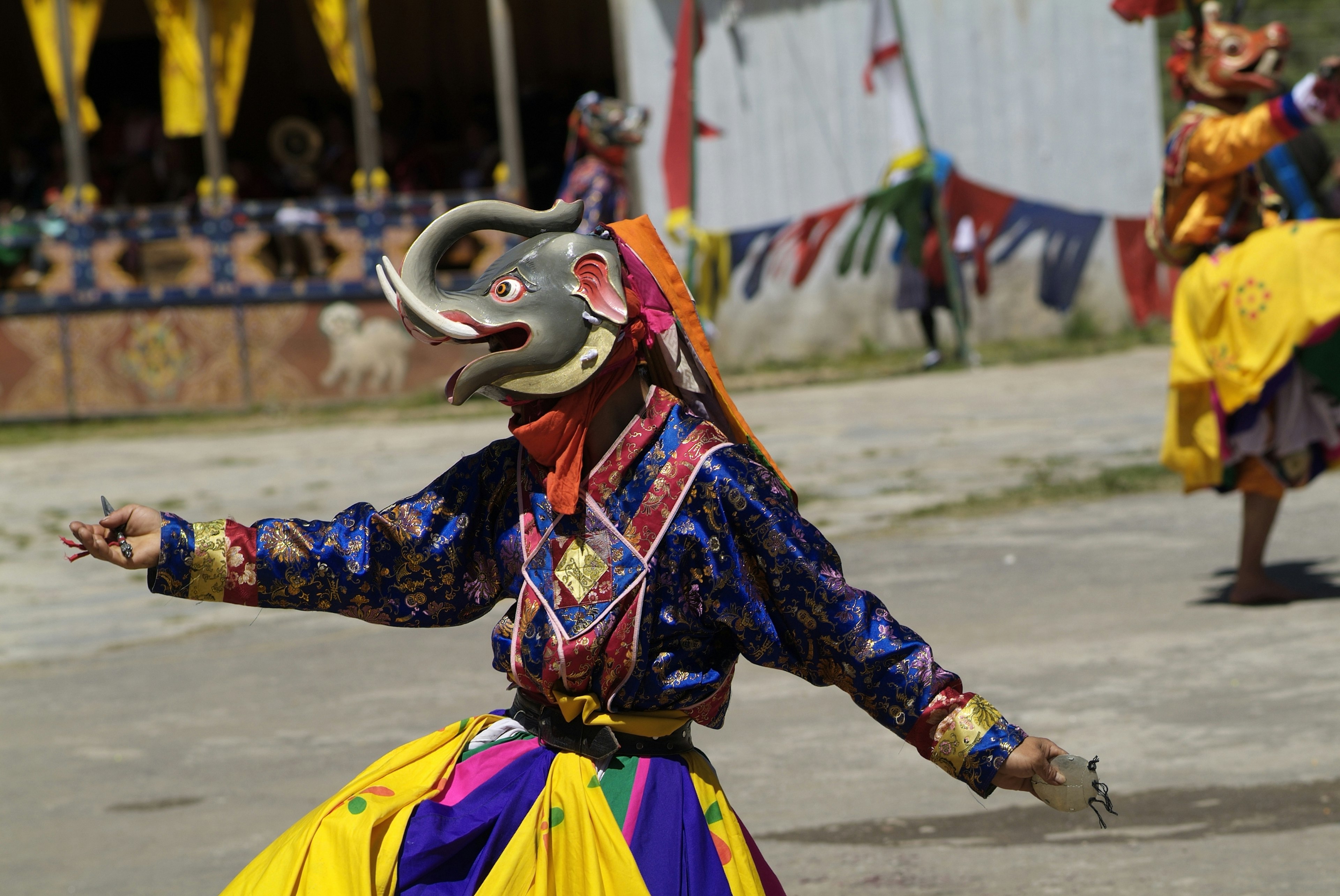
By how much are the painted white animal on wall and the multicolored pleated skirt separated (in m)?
12.5

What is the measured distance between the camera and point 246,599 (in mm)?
2633

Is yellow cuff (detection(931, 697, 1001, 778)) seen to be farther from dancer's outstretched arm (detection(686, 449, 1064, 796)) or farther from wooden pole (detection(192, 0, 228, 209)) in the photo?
wooden pole (detection(192, 0, 228, 209))

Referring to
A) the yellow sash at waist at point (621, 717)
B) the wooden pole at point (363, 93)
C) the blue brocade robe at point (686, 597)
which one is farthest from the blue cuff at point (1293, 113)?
the wooden pole at point (363, 93)

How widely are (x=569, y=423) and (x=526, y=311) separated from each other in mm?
182

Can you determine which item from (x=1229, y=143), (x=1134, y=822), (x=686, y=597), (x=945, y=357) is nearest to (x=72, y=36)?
(x=945, y=357)

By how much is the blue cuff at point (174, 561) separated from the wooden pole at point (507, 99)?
41.9 feet

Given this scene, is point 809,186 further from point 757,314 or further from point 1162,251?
point 1162,251

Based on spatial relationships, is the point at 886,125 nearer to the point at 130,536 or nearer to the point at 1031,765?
the point at 130,536

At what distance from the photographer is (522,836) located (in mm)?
2342

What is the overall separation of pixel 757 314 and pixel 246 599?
1341 centimetres

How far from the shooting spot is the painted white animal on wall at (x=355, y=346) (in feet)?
48.2

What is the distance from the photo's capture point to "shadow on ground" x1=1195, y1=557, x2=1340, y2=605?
5953 millimetres

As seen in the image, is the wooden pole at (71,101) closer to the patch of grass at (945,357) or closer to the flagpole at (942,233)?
the patch of grass at (945,357)

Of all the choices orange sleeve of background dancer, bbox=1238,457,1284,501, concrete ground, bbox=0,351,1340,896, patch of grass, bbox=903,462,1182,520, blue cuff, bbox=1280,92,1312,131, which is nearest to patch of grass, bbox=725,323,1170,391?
concrete ground, bbox=0,351,1340,896
